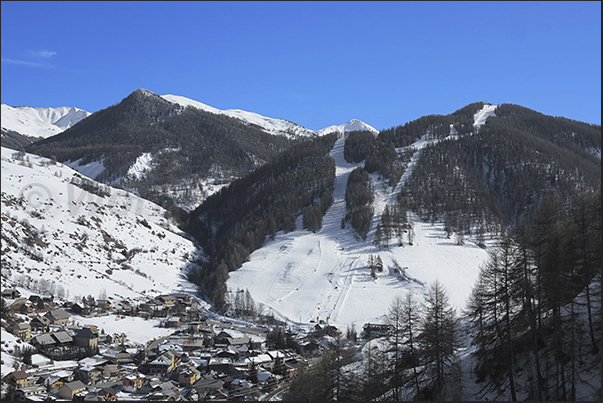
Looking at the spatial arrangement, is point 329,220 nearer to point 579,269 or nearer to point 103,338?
point 103,338

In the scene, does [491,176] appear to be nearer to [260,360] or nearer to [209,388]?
[260,360]

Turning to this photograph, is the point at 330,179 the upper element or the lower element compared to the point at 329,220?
upper

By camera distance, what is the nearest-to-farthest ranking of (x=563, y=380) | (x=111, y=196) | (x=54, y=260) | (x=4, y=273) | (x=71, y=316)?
(x=563, y=380) < (x=71, y=316) < (x=4, y=273) < (x=54, y=260) < (x=111, y=196)

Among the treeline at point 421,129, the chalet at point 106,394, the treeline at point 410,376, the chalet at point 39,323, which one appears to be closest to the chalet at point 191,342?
the chalet at point 39,323

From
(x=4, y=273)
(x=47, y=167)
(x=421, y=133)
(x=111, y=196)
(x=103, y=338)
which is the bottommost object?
(x=103, y=338)

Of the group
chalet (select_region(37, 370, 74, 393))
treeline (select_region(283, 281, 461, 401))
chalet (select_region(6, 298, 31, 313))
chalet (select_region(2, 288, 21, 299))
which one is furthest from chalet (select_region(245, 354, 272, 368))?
chalet (select_region(2, 288, 21, 299))

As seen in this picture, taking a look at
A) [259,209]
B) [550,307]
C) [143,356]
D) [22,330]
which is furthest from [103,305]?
[259,209]

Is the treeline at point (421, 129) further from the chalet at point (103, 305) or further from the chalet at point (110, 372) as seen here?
the chalet at point (110, 372)

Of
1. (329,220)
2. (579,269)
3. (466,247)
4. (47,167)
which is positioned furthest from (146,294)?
(47,167)
